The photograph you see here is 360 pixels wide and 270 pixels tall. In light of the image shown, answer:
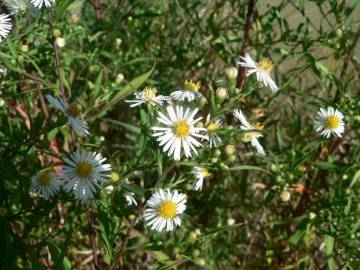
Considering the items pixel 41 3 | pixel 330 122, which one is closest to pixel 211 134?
pixel 41 3

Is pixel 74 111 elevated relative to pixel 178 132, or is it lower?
elevated

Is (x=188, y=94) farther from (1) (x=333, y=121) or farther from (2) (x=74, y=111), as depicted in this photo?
(1) (x=333, y=121)

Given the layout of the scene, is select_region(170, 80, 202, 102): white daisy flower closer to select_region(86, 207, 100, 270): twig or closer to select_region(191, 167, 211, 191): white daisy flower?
select_region(191, 167, 211, 191): white daisy flower

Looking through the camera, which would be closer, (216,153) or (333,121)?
(216,153)

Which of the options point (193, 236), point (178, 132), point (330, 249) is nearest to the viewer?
point (178, 132)

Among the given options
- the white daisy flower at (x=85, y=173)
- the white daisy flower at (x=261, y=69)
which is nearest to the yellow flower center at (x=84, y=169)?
the white daisy flower at (x=85, y=173)

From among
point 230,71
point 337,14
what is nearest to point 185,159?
point 230,71
